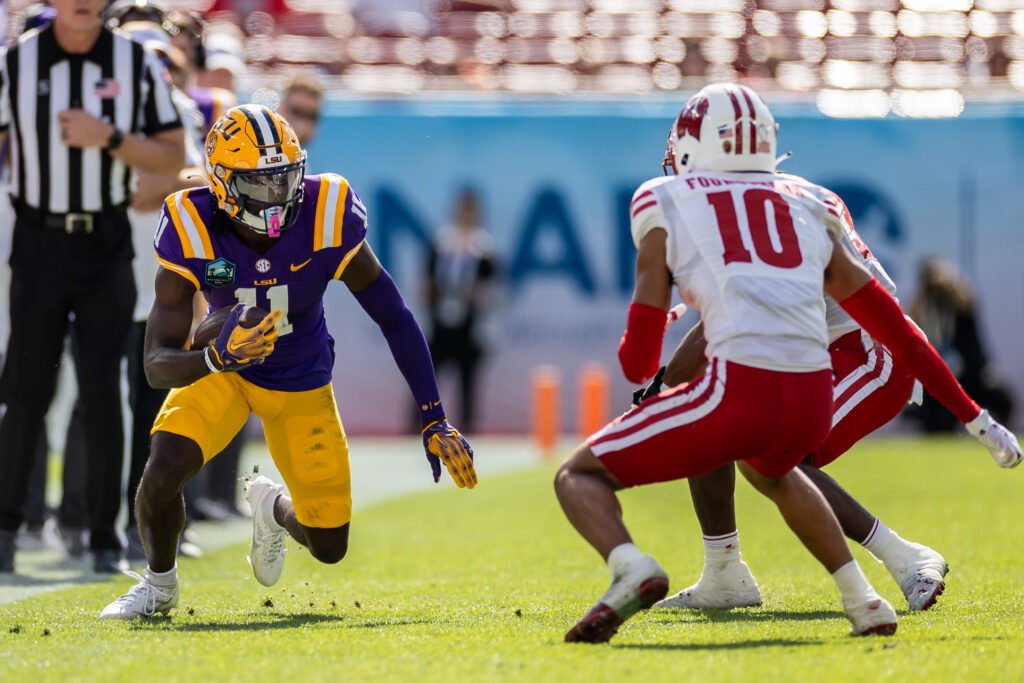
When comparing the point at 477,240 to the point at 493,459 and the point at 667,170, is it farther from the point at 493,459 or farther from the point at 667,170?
the point at 667,170

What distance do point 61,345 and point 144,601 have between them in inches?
62.4

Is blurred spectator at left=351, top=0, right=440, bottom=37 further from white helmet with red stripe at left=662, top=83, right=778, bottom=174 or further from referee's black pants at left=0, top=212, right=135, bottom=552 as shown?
white helmet with red stripe at left=662, top=83, right=778, bottom=174

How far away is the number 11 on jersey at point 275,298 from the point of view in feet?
14.3

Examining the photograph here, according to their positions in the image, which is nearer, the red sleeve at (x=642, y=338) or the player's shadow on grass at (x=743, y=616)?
the red sleeve at (x=642, y=338)

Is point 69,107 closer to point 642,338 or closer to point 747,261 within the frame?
point 642,338

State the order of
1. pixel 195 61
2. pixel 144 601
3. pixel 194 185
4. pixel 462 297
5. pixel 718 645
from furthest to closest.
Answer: pixel 462 297, pixel 195 61, pixel 194 185, pixel 144 601, pixel 718 645

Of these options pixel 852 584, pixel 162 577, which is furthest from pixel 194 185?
pixel 852 584

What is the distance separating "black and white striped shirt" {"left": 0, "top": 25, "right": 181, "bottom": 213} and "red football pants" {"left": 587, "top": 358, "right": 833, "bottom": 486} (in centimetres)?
279

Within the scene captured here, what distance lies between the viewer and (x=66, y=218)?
555 cm

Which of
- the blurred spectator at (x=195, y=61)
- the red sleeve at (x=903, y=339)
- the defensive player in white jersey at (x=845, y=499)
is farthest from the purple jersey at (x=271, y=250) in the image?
the blurred spectator at (x=195, y=61)

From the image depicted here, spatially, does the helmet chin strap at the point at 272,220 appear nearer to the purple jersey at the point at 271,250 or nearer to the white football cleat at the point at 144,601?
the purple jersey at the point at 271,250

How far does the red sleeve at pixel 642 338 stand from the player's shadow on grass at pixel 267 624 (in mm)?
1007

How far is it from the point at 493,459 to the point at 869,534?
Answer: 6.78 m

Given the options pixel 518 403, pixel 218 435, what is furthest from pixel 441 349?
pixel 218 435
